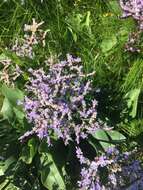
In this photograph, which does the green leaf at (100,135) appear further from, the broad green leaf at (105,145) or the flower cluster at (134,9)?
the flower cluster at (134,9)

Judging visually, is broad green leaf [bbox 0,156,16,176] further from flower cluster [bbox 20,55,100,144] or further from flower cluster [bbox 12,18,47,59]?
flower cluster [bbox 12,18,47,59]

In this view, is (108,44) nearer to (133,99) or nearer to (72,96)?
(133,99)

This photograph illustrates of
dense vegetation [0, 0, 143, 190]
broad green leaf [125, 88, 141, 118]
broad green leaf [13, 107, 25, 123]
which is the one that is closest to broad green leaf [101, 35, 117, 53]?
dense vegetation [0, 0, 143, 190]

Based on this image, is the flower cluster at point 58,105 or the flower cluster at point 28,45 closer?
the flower cluster at point 58,105

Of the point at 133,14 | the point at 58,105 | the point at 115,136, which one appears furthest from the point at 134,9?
the point at 58,105

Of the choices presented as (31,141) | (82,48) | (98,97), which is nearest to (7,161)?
(31,141)

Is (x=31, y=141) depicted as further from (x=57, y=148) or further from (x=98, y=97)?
(x=98, y=97)

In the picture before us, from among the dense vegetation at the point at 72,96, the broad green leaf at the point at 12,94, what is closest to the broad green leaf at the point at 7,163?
the dense vegetation at the point at 72,96
